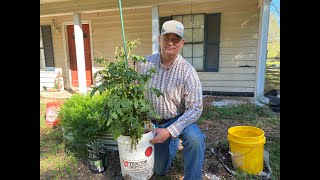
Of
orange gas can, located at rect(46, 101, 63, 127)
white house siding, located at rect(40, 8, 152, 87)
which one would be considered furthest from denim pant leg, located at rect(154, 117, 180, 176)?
white house siding, located at rect(40, 8, 152, 87)

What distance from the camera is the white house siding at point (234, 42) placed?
5637 millimetres

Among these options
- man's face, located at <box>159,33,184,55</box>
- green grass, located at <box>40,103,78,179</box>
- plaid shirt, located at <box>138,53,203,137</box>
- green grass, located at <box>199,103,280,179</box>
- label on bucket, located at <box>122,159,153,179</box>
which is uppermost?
man's face, located at <box>159,33,184,55</box>

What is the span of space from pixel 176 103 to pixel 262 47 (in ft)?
12.2

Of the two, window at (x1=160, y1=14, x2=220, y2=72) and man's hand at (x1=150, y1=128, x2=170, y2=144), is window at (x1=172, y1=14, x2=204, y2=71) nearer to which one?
window at (x1=160, y1=14, x2=220, y2=72)

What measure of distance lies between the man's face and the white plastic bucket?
74cm

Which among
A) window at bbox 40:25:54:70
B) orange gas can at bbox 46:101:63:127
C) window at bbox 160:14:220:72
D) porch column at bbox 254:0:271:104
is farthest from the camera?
window at bbox 40:25:54:70

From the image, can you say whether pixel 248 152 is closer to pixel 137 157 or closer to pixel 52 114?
pixel 137 157

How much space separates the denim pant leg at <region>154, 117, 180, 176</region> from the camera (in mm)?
2270

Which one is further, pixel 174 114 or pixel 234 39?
pixel 234 39
